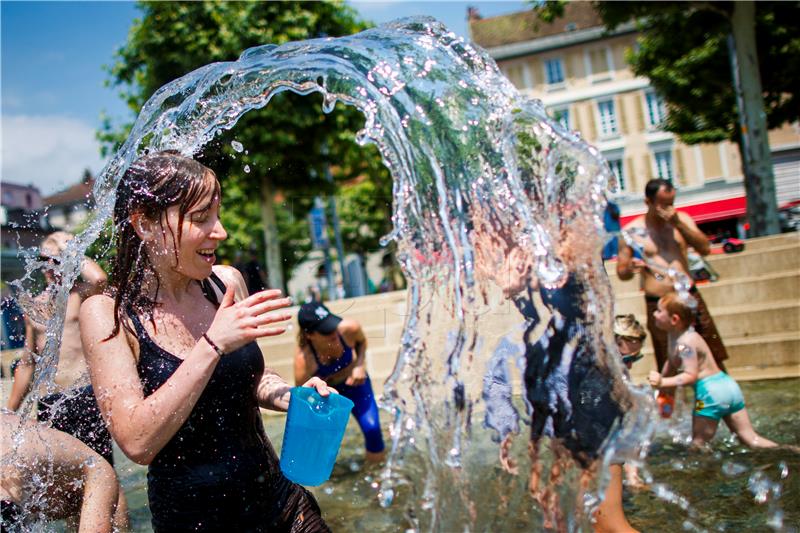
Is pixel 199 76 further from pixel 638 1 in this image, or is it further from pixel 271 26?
pixel 271 26

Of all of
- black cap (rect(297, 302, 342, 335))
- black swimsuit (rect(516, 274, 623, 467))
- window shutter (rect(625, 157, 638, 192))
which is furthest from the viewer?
window shutter (rect(625, 157, 638, 192))

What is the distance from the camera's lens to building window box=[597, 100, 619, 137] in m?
37.7

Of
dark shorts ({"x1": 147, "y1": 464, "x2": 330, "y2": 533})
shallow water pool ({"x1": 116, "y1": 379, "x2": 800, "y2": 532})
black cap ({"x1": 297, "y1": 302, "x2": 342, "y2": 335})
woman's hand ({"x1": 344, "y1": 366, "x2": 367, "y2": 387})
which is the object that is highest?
black cap ({"x1": 297, "y1": 302, "x2": 342, "y2": 335})

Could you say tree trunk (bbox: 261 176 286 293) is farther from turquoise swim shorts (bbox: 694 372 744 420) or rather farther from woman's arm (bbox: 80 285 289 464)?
woman's arm (bbox: 80 285 289 464)

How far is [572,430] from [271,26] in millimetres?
14794

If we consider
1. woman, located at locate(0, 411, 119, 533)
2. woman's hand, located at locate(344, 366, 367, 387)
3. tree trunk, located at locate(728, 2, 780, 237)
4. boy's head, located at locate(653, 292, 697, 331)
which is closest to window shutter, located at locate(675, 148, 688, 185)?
tree trunk, located at locate(728, 2, 780, 237)

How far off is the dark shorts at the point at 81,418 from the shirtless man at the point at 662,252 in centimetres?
378

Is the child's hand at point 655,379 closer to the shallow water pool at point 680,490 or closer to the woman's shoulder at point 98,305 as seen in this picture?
the shallow water pool at point 680,490

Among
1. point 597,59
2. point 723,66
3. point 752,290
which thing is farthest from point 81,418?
point 597,59

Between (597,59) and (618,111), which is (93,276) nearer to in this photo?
(618,111)

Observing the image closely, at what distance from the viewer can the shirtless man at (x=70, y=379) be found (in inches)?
120

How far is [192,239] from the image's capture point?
6.19 ft

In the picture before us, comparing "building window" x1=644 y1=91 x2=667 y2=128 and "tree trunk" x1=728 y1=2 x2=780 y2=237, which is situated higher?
"building window" x1=644 y1=91 x2=667 y2=128

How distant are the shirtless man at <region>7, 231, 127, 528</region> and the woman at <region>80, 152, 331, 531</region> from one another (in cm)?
80
